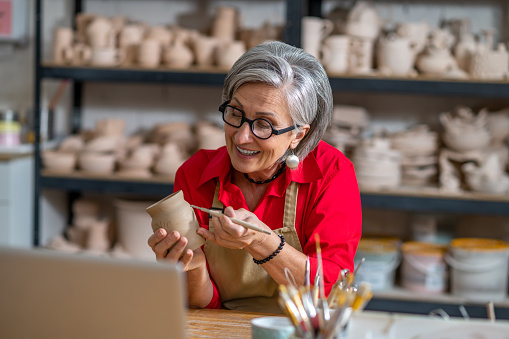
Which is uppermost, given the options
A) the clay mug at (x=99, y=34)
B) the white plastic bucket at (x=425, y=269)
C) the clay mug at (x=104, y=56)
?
the clay mug at (x=99, y=34)

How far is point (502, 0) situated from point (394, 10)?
54cm

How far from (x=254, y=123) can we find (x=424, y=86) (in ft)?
4.99

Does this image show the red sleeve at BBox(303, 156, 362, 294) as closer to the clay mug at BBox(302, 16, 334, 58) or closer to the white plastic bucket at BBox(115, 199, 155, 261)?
the clay mug at BBox(302, 16, 334, 58)

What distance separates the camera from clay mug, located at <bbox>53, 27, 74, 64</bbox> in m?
3.13

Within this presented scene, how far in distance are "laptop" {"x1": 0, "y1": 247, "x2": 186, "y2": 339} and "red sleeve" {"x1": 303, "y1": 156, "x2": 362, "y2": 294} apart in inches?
30.4

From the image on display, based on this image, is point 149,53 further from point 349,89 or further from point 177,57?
point 349,89

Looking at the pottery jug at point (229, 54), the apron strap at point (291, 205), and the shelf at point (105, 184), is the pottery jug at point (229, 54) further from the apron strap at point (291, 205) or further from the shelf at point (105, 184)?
the apron strap at point (291, 205)

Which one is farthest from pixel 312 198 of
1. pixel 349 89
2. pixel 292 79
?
pixel 349 89

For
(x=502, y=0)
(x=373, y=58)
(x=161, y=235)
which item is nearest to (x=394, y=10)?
(x=373, y=58)

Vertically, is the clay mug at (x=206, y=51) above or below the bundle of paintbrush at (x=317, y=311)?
above

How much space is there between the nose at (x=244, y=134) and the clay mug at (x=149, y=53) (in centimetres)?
160

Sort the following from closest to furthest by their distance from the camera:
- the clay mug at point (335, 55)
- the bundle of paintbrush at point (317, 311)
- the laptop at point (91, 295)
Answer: the laptop at point (91, 295)
the bundle of paintbrush at point (317, 311)
the clay mug at point (335, 55)

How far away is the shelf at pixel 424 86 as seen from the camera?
280cm

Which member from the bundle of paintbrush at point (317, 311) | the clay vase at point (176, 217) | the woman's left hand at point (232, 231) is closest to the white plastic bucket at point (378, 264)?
the woman's left hand at point (232, 231)
